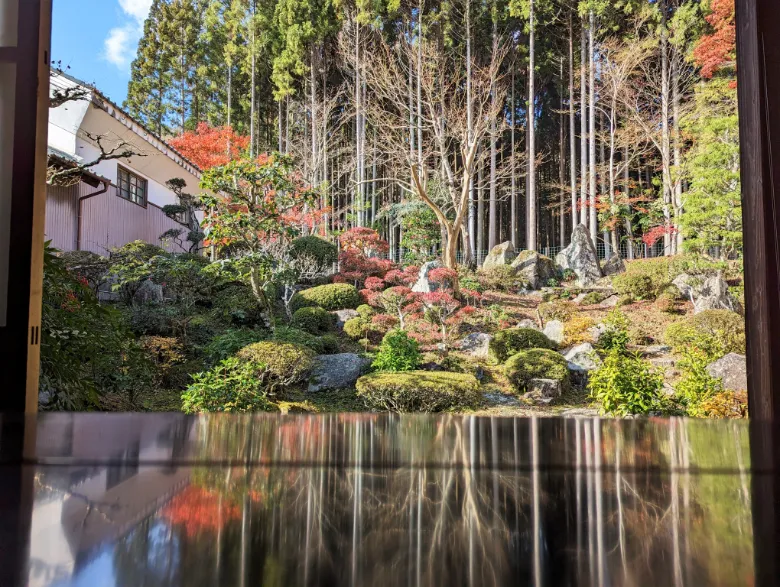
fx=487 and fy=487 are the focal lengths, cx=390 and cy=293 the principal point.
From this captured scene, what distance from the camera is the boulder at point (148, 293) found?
3865 millimetres

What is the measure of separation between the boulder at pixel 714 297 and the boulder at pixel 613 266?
0.82 metres

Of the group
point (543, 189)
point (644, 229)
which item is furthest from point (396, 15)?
point (644, 229)

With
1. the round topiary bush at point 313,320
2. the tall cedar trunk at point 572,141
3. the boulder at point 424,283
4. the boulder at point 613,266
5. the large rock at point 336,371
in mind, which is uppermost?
the tall cedar trunk at point 572,141

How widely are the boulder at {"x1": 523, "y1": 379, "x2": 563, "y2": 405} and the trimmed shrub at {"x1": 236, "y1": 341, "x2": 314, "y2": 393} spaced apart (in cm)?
151

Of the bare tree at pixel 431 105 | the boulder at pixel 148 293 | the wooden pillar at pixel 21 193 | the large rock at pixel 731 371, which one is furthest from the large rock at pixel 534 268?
the wooden pillar at pixel 21 193

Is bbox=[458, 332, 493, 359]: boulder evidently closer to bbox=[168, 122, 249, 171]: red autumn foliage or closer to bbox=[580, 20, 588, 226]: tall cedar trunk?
bbox=[580, 20, 588, 226]: tall cedar trunk

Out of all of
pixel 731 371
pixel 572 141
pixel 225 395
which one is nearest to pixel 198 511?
pixel 225 395

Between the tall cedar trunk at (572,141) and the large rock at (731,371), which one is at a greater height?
the tall cedar trunk at (572,141)

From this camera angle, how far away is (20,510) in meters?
0.33

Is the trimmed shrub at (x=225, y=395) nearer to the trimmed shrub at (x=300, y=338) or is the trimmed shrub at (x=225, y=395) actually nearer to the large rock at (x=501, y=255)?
the trimmed shrub at (x=300, y=338)

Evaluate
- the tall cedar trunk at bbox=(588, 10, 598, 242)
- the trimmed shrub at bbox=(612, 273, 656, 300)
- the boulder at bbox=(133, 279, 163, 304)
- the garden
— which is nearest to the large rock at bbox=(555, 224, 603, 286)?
the garden

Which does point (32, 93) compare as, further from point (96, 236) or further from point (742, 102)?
point (96, 236)

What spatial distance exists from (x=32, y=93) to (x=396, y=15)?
464 cm

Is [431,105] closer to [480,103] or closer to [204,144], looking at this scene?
[480,103]
